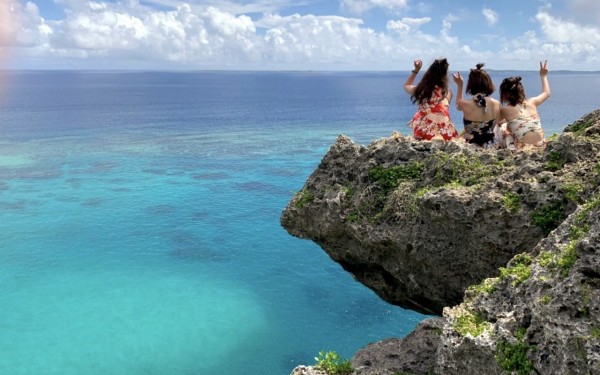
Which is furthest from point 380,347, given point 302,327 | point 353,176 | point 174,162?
point 174,162

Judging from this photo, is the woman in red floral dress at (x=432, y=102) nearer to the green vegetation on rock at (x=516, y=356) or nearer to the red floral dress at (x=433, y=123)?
the red floral dress at (x=433, y=123)

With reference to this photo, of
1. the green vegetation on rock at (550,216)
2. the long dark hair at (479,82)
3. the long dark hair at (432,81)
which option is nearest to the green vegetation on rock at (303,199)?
the long dark hair at (432,81)

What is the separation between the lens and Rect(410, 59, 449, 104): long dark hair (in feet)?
35.1

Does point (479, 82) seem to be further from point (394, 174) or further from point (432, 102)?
point (394, 174)

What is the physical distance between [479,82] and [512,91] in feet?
2.71

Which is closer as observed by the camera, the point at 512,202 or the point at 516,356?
the point at 516,356

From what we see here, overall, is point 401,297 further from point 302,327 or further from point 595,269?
point 302,327

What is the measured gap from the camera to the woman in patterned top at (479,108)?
34.6 ft

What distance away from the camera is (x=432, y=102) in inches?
446

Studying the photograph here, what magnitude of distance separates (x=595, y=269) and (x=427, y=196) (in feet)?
14.3

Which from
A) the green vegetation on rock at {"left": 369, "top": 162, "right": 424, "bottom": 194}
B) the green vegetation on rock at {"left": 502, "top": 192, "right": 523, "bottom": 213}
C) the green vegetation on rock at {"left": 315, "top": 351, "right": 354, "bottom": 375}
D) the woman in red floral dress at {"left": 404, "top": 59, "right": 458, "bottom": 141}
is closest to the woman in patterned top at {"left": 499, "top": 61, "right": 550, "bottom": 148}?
the woman in red floral dress at {"left": 404, "top": 59, "right": 458, "bottom": 141}

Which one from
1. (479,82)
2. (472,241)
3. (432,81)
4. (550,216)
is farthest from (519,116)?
(472,241)

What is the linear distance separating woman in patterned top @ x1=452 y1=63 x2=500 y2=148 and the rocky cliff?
2.93ft

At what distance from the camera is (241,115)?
107 m
